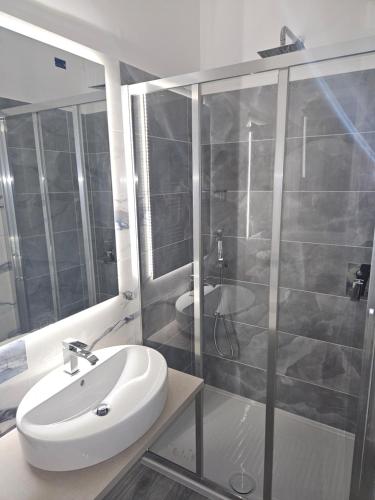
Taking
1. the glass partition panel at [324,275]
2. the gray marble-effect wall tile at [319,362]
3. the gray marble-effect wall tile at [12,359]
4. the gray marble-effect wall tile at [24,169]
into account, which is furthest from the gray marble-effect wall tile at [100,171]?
the gray marble-effect wall tile at [319,362]

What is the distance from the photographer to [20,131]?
4.28 ft

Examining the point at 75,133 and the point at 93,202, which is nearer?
the point at 75,133

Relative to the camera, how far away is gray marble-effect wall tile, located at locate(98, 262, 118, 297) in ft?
5.82

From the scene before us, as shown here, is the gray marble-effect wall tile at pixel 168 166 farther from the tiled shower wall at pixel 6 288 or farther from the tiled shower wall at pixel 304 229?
the tiled shower wall at pixel 6 288

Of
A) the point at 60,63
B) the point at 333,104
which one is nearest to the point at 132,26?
the point at 60,63

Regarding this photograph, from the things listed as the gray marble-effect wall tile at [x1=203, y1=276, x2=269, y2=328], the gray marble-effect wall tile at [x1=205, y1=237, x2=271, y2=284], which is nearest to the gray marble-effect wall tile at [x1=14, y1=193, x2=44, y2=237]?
the gray marble-effect wall tile at [x1=205, y1=237, x2=271, y2=284]

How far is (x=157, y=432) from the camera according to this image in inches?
50.8

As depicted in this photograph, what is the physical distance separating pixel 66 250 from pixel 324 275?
4.88 ft

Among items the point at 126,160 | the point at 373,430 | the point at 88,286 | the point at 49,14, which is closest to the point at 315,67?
the point at 126,160

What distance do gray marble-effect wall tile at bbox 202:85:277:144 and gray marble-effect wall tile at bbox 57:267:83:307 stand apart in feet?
3.27

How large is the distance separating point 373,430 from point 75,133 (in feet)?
5.97

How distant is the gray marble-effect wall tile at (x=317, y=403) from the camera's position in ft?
7.04

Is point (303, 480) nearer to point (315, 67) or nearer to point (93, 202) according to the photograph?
point (93, 202)

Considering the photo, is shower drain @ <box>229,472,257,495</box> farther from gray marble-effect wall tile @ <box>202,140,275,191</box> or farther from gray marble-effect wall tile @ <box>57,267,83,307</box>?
gray marble-effect wall tile @ <box>202,140,275,191</box>
